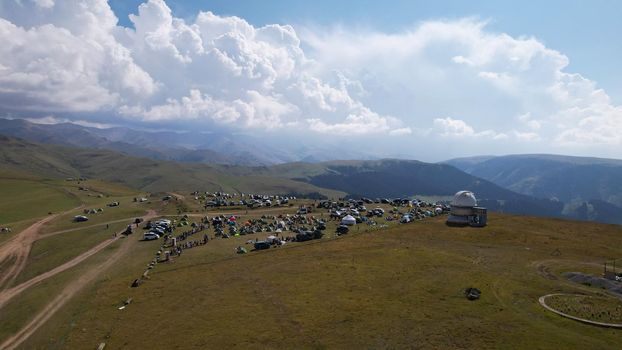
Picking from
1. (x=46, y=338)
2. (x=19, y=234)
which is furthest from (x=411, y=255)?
(x=19, y=234)

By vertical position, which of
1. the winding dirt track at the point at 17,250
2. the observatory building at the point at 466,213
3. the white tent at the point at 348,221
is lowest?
the winding dirt track at the point at 17,250

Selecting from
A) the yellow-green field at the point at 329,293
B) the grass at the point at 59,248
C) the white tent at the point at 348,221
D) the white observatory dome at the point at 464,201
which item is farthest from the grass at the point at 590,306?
the grass at the point at 59,248

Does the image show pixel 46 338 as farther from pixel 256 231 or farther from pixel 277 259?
pixel 256 231

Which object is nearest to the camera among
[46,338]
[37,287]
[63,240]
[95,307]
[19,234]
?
[46,338]

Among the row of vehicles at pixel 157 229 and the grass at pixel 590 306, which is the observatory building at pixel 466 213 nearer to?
the grass at pixel 590 306

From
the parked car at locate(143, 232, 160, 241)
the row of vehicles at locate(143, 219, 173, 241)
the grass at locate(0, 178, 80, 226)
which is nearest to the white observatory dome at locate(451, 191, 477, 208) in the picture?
the row of vehicles at locate(143, 219, 173, 241)

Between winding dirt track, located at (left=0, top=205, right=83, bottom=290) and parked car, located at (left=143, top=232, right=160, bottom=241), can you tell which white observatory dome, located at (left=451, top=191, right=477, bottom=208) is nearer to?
parked car, located at (left=143, top=232, right=160, bottom=241)
